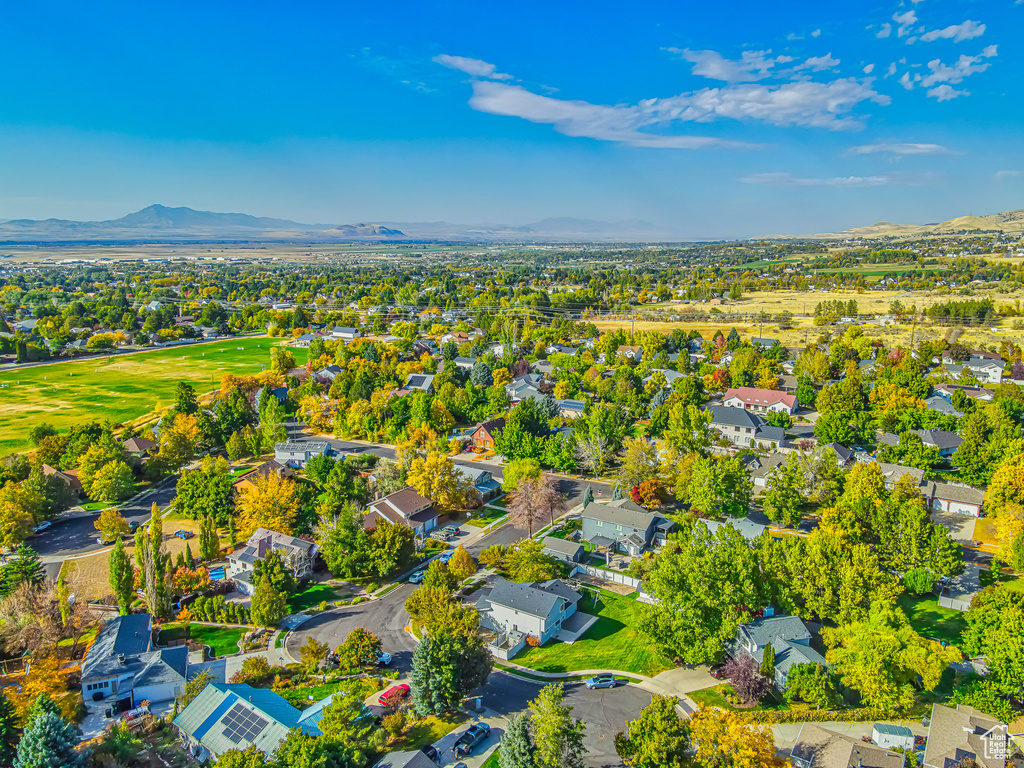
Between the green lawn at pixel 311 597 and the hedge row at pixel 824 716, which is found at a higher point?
the hedge row at pixel 824 716

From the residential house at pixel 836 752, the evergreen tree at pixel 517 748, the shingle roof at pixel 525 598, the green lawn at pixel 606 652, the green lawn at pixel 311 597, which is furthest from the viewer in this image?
the green lawn at pixel 311 597

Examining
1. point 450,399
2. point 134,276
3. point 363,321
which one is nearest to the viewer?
point 450,399

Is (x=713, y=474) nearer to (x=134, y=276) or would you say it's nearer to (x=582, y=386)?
(x=582, y=386)

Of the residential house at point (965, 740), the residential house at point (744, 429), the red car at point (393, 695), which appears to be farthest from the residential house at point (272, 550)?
the residential house at point (744, 429)

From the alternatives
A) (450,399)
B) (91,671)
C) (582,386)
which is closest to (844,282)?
(582,386)

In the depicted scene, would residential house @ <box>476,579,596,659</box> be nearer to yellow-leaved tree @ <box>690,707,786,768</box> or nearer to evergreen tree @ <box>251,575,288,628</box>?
evergreen tree @ <box>251,575,288,628</box>

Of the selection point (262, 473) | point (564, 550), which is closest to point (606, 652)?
point (564, 550)

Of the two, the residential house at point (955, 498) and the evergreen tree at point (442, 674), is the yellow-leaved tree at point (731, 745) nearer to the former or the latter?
the evergreen tree at point (442, 674)

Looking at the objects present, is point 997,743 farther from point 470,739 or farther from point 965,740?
point 470,739

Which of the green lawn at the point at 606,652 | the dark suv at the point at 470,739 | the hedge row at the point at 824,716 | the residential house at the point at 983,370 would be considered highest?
the residential house at the point at 983,370
